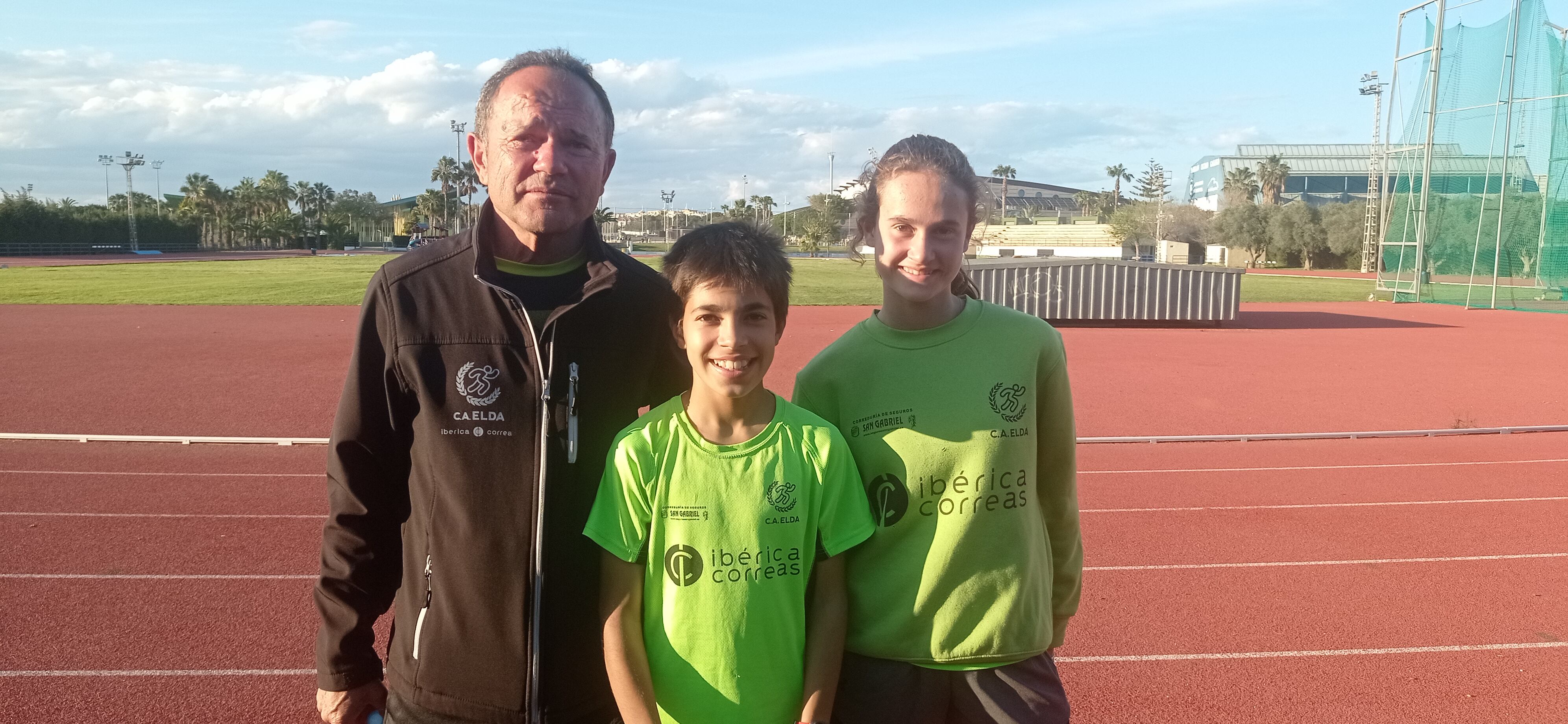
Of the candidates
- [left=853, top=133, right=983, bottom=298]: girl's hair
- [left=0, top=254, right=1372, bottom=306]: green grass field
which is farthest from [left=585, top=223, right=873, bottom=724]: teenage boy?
[left=0, top=254, right=1372, bottom=306]: green grass field

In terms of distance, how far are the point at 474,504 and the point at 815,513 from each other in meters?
0.67

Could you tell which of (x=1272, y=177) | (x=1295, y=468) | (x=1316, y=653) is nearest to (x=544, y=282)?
(x=1316, y=653)

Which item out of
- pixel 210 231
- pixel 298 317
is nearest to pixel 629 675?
pixel 298 317

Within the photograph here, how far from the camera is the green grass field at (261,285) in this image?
83.7ft

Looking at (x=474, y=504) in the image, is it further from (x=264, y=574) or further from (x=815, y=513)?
(x=264, y=574)

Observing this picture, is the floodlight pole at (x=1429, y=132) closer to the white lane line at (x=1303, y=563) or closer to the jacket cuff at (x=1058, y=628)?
the white lane line at (x=1303, y=563)

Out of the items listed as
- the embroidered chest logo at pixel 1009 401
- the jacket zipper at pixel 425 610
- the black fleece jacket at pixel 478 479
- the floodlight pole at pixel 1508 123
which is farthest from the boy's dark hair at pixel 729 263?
the floodlight pole at pixel 1508 123

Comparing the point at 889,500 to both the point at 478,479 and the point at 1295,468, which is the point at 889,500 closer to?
the point at 478,479

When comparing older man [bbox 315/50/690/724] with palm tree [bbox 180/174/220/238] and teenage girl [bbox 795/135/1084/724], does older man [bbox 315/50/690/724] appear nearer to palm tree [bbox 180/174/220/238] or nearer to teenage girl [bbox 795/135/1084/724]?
teenage girl [bbox 795/135/1084/724]

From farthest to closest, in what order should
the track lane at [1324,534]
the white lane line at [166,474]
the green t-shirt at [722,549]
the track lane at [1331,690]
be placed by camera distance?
the white lane line at [166,474]
the track lane at [1324,534]
the track lane at [1331,690]
the green t-shirt at [722,549]

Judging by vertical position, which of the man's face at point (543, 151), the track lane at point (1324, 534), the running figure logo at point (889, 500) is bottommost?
the track lane at point (1324, 534)

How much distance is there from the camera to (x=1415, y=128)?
95.0 ft

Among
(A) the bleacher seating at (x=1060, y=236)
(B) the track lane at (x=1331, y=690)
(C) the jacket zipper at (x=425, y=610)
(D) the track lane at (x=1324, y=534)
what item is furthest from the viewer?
(A) the bleacher seating at (x=1060, y=236)

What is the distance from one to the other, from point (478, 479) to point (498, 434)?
3.8 inches
